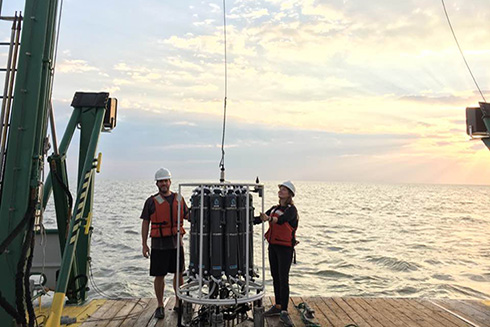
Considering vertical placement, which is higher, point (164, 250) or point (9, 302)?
point (164, 250)

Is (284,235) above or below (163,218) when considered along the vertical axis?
below

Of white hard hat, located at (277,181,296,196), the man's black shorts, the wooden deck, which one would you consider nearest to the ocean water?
the wooden deck

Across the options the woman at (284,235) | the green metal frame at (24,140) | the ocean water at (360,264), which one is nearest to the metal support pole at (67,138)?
the green metal frame at (24,140)

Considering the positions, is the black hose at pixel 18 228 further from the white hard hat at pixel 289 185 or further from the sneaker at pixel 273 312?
the sneaker at pixel 273 312

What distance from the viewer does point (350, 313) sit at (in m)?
6.36

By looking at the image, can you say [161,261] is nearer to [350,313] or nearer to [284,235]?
[284,235]

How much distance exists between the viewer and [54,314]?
454 centimetres

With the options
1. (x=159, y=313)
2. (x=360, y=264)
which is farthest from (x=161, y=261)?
(x=360, y=264)

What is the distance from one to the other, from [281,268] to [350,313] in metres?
1.67

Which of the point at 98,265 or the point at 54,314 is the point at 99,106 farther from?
the point at 98,265

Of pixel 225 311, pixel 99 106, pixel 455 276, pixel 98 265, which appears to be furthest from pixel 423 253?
pixel 99 106

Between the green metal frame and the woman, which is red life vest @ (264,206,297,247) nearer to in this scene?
the woman

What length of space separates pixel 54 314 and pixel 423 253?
1682cm

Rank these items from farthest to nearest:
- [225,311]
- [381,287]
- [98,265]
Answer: [98,265] → [381,287] → [225,311]
